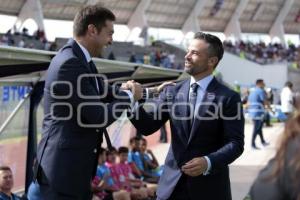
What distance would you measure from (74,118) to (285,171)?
1354 mm

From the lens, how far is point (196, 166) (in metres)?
2.67

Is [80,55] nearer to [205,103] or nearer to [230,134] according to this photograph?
[205,103]

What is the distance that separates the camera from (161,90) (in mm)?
3100

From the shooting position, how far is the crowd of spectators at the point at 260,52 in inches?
1738

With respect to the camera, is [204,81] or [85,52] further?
[204,81]

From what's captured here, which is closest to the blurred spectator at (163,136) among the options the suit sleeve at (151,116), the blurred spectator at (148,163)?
the blurred spectator at (148,163)

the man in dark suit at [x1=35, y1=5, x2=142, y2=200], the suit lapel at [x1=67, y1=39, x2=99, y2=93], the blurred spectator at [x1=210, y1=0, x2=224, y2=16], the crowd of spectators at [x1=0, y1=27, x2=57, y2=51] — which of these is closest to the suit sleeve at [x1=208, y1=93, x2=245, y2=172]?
the man in dark suit at [x1=35, y1=5, x2=142, y2=200]

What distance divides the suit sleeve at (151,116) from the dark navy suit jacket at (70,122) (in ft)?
1.51

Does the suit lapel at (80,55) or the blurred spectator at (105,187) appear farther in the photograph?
the blurred spectator at (105,187)

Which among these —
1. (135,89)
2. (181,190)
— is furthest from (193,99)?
(181,190)

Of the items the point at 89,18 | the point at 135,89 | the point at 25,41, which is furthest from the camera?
the point at 25,41

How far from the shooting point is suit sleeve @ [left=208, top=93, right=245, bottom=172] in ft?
8.98

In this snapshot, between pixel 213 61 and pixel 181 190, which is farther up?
pixel 213 61

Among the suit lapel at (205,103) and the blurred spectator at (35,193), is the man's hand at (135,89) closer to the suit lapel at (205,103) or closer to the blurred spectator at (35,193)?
the suit lapel at (205,103)
